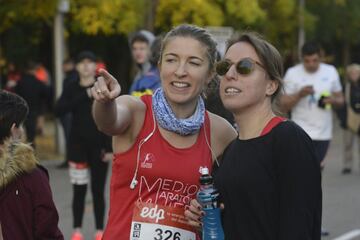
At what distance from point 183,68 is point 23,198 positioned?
0.95 m

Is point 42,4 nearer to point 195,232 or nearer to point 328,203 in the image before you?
point 328,203

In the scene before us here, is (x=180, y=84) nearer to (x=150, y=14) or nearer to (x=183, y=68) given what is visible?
(x=183, y=68)

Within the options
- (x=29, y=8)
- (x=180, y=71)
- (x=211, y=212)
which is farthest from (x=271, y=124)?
(x=29, y=8)

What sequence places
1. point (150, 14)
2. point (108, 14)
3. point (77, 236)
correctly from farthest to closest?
point (150, 14)
point (108, 14)
point (77, 236)

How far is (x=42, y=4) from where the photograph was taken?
14523 mm

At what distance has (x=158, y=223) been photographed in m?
3.29

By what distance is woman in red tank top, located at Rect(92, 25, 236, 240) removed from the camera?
326 centimetres

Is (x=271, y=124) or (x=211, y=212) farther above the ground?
(x=271, y=124)

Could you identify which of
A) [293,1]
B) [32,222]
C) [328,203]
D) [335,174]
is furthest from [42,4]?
[32,222]

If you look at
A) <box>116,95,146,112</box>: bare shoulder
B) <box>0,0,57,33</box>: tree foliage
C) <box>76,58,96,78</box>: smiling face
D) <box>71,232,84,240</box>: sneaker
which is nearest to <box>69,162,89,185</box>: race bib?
<box>71,232,84,240</box>: sneaker

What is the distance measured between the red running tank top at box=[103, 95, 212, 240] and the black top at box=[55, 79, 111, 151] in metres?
4.16

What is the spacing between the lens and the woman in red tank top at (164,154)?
3258mm

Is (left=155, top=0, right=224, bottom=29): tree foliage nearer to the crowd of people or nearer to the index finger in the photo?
the crowd of people

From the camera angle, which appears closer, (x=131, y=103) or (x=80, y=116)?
(x=131, y=103)
